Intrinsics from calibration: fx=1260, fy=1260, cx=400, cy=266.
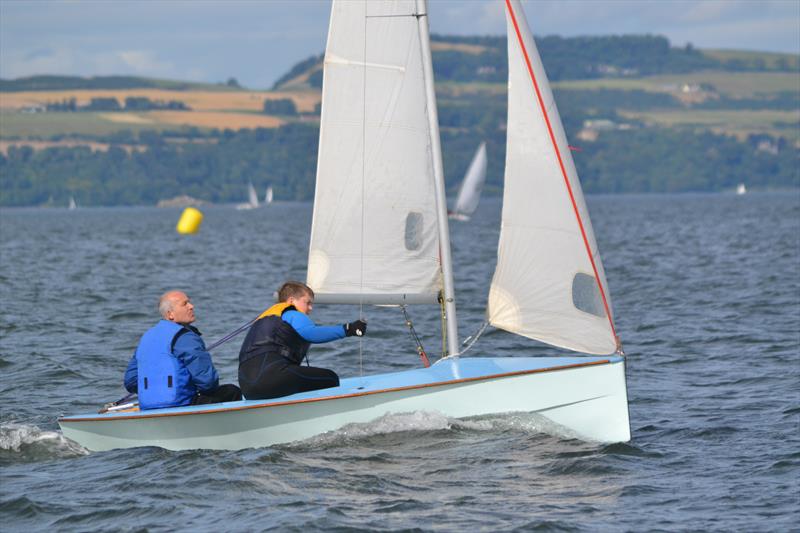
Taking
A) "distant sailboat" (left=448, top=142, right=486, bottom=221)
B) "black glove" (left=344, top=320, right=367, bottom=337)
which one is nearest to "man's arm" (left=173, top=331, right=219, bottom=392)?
"black glove" (left=344, top=320, right=367, bottom=337)

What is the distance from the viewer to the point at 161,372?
1162 cm

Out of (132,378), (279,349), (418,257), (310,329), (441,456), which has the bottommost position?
(441,456)

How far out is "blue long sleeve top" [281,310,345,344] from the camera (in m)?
11.3

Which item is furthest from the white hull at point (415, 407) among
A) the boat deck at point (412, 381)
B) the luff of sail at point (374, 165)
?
the luff of sail at point (374, 165)

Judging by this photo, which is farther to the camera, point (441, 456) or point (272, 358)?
point (272, 358)

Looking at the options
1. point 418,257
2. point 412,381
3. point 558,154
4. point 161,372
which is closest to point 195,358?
point 161,372

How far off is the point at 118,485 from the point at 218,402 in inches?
57.4

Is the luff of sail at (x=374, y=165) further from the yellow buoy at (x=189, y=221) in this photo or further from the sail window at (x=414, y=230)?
the yellow buoy at (x=189, y=221)

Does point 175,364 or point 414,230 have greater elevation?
point 414,230

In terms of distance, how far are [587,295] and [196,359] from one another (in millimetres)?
3679

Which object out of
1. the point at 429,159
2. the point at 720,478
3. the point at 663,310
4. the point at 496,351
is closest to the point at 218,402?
the point at 429,159

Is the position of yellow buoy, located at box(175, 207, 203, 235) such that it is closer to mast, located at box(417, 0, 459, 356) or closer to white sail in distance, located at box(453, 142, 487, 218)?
mast, located at box(417, 0, 459, 356)

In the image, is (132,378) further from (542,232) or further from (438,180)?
(542,232)

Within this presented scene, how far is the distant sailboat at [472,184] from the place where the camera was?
259ft
